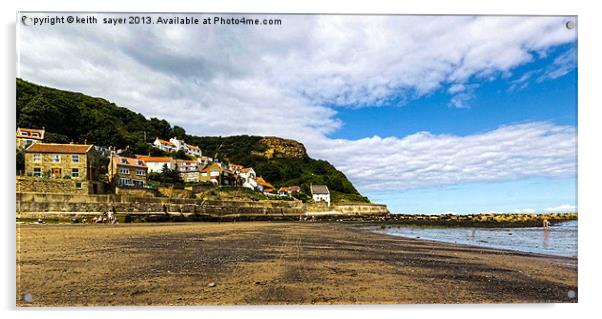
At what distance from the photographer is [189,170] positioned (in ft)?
56.7

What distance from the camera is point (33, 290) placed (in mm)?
3775

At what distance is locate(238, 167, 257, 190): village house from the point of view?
47.4 feet

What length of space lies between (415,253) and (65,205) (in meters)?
9.82

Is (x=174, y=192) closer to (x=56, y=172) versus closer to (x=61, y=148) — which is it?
(x=56, y=172)

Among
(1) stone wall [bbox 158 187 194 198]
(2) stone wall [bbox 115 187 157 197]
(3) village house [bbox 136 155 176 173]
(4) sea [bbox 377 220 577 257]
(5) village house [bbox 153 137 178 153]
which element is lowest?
(4) sea [bbox 377 220 577 257]

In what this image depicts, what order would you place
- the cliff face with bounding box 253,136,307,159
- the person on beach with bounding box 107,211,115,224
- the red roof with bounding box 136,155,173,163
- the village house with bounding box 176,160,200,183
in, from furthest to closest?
the village house with bounding box 176,160,200,183, the red roof with bounding box 136,155,173,163, the person on beach with bounding box 107,211,115,224, the cliff face with bounding box 253,136,307,159

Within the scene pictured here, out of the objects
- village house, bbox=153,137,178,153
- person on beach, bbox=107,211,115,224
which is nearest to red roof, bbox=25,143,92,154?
village house, bbox=153,137,178,153

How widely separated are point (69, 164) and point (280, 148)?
5.52m

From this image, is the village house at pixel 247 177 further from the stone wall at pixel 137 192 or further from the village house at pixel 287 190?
the stone wall at pixel 137 192

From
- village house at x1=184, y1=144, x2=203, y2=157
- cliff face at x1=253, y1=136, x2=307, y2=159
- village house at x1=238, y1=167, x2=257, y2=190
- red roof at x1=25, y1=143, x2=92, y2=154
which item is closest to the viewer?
red roof at x1=25, y1=143, x2=92, y2=154

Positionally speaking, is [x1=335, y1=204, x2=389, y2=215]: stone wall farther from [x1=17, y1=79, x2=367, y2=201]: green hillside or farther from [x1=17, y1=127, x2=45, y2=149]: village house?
[x1=17, y1=127, x2=45, y2=149]: village house

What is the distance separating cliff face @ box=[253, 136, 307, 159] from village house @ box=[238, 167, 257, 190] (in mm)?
1989
